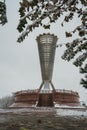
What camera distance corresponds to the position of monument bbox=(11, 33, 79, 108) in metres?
61.5

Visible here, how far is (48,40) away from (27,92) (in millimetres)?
9674

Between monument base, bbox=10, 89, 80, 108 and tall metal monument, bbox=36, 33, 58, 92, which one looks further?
tall metal monument, bbox=36, 33, 58, 92

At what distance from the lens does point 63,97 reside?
61375 mm

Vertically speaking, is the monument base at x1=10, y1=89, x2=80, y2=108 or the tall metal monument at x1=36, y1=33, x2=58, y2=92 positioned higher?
the tall metal monument at x1=36, y1=33, x2=58, y2=92

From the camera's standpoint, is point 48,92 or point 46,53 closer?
point 46,53

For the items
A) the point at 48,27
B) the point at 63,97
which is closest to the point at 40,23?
the point at 48,27

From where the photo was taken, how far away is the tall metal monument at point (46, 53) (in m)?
61.8

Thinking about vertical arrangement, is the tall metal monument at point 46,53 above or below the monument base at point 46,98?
above

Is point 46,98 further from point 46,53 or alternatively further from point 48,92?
point 46,53

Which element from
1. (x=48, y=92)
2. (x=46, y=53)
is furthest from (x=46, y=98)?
(x=46, y=53)

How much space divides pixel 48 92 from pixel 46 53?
753 centimetres

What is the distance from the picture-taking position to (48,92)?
6512cm

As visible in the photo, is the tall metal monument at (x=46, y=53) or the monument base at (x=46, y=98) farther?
the tall metal monument at (x=46, y=53)

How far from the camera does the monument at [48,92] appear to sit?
202ft
